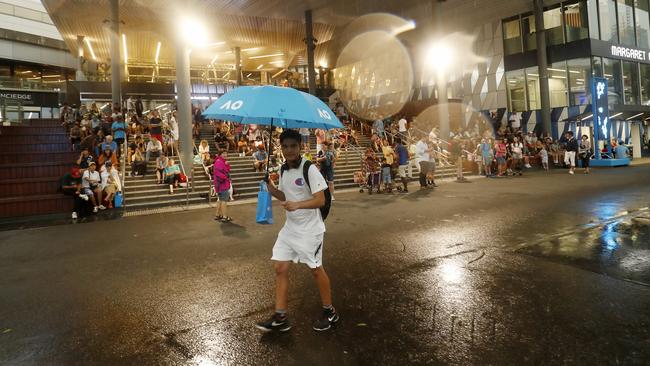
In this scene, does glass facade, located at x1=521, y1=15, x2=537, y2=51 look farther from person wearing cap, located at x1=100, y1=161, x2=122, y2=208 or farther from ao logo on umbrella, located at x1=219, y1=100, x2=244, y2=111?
ao logo on umbrella, located at x1=219, y1=100, x2=244, y2=111

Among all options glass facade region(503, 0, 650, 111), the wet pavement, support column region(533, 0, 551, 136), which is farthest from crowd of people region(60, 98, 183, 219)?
glass facade region(503, 0, 650, 111)

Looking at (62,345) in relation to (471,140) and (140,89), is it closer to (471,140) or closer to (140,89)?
(471,140)

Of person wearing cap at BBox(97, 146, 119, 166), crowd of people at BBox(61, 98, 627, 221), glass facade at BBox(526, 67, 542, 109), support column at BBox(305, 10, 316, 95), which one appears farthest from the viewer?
glass facade at BBox(526, 67, 542, 109)

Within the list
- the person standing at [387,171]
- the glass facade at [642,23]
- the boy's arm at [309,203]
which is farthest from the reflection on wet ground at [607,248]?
the glass facade at [642,23]

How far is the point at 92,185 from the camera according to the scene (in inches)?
441

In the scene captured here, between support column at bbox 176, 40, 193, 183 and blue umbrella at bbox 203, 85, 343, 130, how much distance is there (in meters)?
12.4

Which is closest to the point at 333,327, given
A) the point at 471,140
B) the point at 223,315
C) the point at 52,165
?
the point at 223,315

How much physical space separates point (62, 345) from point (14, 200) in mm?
10166

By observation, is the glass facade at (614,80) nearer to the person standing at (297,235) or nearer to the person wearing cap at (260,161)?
the person wearing cap at (260,161)

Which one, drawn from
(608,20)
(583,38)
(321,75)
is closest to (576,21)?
(583,38)

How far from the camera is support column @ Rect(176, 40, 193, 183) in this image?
15.6 m

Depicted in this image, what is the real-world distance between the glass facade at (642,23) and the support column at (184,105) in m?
32.4

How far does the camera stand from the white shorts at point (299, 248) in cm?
343

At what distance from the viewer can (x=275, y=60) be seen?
36219 mm
